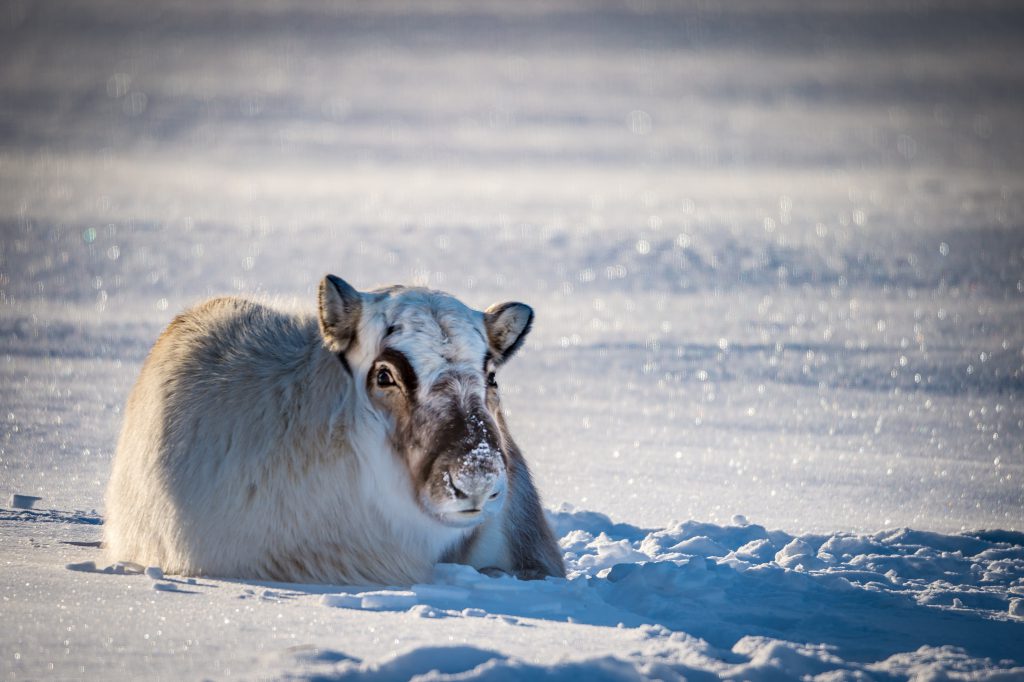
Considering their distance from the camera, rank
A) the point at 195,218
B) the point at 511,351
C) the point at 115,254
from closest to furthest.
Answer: the point at 511,351
the point at 115,254
the point at 195,218

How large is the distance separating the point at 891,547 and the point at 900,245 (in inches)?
614

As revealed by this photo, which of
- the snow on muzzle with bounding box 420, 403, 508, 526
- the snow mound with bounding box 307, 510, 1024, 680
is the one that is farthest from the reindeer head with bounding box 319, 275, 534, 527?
the snow mound with bounding box 307, 510, 1024, 680

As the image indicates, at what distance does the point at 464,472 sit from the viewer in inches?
217

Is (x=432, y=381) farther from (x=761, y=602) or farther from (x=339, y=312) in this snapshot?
(x=761, y=602)

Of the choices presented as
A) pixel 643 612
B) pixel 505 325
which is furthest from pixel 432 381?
pixel 643 612

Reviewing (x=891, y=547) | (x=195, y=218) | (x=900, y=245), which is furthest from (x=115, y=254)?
(x=891, y=547)

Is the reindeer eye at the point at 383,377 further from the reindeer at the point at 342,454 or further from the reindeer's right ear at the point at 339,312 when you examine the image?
the reindeer's right ear at the point at 339,312

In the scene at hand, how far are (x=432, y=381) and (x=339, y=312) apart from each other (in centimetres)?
65

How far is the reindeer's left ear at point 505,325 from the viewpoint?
6.36 meters

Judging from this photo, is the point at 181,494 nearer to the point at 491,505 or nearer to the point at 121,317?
the point at 491,505

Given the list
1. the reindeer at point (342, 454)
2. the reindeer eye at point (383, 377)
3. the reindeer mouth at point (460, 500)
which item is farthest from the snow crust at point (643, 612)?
the reindeer eye at point (383, 377)

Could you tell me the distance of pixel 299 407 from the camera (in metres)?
6.22

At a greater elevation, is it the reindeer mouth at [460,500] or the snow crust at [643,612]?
the reindeer mouth at [460,500]

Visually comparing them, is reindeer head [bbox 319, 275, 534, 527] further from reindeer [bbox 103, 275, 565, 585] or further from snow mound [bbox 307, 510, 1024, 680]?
snow mound [bbox 307, 510, 1024, 680]
